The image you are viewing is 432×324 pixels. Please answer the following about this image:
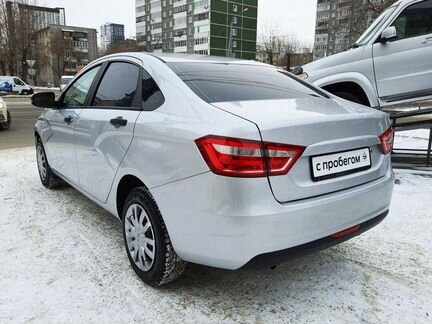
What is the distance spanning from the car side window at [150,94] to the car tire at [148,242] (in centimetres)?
56

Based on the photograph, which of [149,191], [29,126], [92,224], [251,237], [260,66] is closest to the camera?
[251,237]

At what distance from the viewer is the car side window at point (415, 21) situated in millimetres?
5316

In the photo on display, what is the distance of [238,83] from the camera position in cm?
264

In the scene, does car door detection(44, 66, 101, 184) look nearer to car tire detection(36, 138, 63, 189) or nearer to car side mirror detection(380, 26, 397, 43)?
car tire detection(36, 138, 63, 189)

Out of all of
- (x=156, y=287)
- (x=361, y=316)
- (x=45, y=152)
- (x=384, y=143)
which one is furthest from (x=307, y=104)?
(x=45, y=152)

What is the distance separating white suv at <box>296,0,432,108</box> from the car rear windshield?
279 cm

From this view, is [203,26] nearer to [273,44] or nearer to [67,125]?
[273,44]

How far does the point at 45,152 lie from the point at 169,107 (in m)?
2.77

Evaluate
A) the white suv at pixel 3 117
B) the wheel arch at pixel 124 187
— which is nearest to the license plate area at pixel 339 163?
the wheel arch at pixel 124 187

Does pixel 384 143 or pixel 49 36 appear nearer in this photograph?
pixel 384 143

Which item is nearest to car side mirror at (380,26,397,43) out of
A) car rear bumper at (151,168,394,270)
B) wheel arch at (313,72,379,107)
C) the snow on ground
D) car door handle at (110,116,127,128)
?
wheel arch at (313,72,379,107)

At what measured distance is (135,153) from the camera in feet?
7.95

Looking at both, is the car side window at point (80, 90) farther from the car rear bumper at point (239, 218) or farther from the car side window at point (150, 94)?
the car rear bumper at point (239, 218)

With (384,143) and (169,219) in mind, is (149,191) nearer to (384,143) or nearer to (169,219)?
(169,219)
